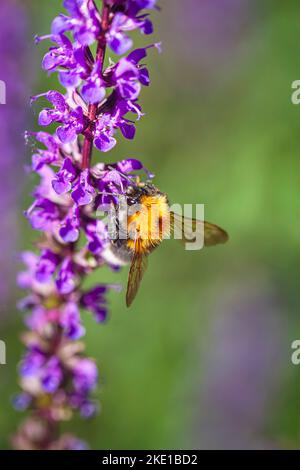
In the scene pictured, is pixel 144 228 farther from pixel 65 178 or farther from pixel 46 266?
pixel 65 178

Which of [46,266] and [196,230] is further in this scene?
[196,230]

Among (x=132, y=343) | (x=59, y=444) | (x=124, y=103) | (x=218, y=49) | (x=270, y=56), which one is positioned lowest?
(x=59, y=444)

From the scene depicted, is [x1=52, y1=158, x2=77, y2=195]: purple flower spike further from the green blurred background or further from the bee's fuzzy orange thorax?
the green blurred background

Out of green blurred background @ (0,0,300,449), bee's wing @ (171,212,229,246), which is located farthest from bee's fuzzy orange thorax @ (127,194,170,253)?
green blurred background @ (0,0,300,449)

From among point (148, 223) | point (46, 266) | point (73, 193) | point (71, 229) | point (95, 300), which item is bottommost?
point (95, 300)

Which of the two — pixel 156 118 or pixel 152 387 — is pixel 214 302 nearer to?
pixel 152 387

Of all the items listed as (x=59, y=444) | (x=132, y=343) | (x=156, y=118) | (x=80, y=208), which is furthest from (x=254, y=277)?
(x=80, y=208)

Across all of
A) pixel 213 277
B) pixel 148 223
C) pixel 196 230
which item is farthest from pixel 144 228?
pixel 213 277
